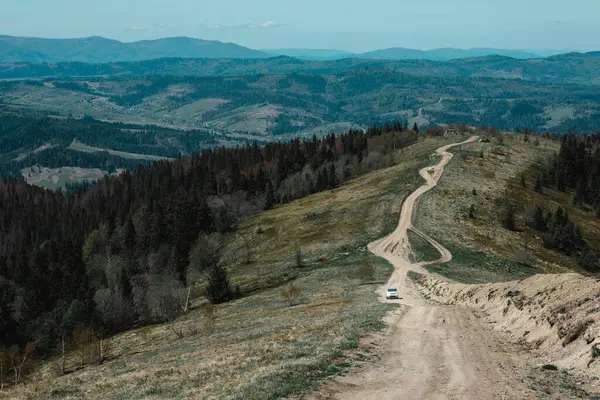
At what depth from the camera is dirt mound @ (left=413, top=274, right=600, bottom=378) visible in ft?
94.8

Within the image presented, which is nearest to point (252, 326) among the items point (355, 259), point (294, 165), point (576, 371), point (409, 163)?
point (576, 371)

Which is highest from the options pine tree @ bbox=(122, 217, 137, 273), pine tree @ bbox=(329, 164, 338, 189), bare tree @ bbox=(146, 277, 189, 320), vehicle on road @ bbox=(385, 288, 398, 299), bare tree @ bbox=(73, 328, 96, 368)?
vehicle on road @ bbox=(385, 288, 398, 299)

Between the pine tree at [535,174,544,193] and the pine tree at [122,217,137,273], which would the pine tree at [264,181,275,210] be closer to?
the pine tree at [122,217,137,273]

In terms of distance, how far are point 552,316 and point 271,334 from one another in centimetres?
2070

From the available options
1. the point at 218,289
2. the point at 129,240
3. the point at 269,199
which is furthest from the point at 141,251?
the point at 218,289

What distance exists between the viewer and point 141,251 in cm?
13500

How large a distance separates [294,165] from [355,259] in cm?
11155

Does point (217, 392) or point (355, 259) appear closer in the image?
point (217, 392)

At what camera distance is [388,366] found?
29344mm

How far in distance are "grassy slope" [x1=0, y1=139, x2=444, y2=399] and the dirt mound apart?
982 cm

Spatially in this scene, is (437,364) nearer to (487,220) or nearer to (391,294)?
(391,294)

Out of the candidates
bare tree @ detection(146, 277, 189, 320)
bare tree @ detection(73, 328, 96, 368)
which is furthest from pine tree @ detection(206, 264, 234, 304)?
bare tree @ detection(73, 328, 96, 368)

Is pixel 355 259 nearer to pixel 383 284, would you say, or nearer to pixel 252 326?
pixel 383 284

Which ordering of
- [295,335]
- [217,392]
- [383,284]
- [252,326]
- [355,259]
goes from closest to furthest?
[217,392], [295,335], [252,326], [383,284], [355,259]
